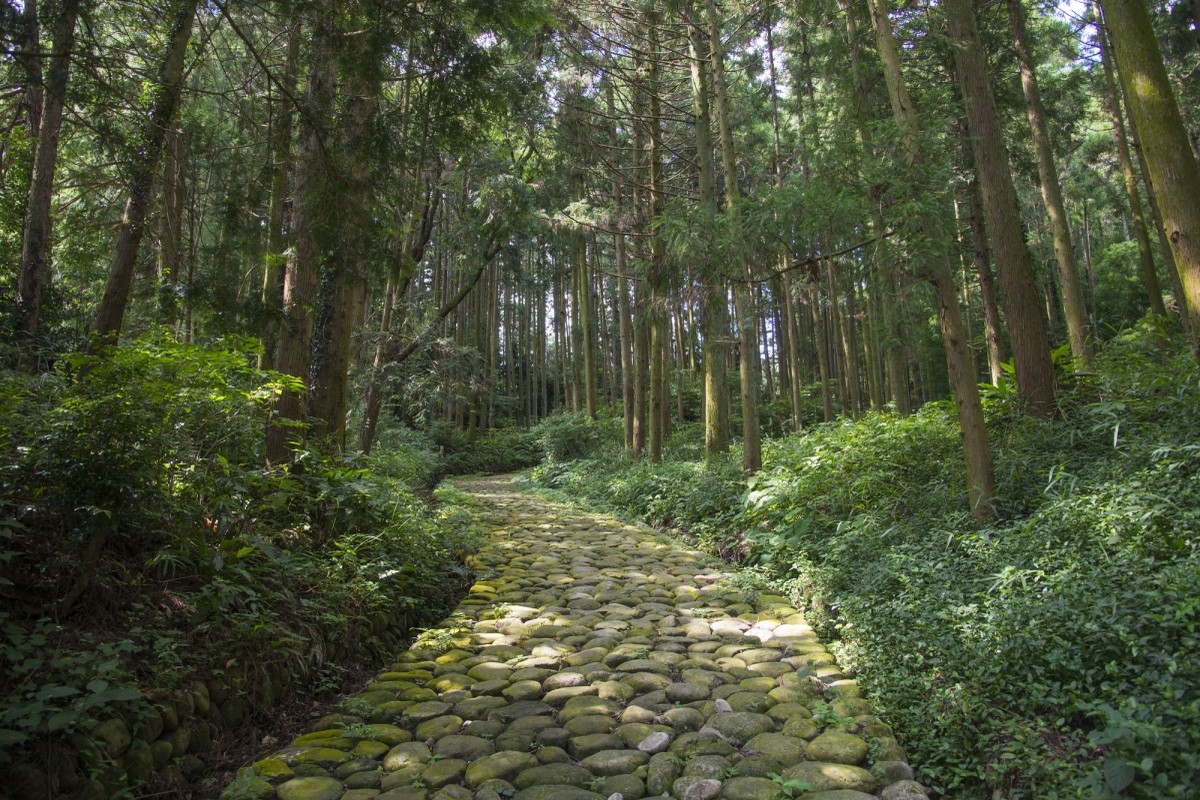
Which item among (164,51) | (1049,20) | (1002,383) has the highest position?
(1049,20)

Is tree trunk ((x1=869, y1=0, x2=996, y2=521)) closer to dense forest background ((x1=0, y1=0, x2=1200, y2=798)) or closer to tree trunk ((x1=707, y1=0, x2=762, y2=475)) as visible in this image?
dense forest background ((x1=0, y1=0, x2=1200, y2=798))

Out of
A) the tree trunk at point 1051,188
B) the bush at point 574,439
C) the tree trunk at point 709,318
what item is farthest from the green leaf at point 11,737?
the bush at point 574,439

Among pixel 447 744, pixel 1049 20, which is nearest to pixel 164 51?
pixel 447 744

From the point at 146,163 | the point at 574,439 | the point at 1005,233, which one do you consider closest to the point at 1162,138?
the point at 1005,233

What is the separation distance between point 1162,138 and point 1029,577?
2824 mm

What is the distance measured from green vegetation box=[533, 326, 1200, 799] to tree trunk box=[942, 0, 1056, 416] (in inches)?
10.8

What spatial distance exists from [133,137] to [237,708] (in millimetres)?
3928

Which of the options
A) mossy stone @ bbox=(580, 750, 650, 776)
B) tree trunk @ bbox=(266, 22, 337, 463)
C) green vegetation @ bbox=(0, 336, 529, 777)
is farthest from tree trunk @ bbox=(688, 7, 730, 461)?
mossy stone @ bbox=(580, 750, 650, 776)

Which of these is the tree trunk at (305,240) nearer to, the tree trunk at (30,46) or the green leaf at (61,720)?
the tree trunk at (30,46)

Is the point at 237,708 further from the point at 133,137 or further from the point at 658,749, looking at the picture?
the point at 133,137

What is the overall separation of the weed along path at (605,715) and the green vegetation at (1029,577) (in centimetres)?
30

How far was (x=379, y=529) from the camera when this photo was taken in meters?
5.38

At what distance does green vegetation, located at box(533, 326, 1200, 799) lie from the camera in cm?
241

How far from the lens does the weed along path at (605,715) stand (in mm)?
2686
